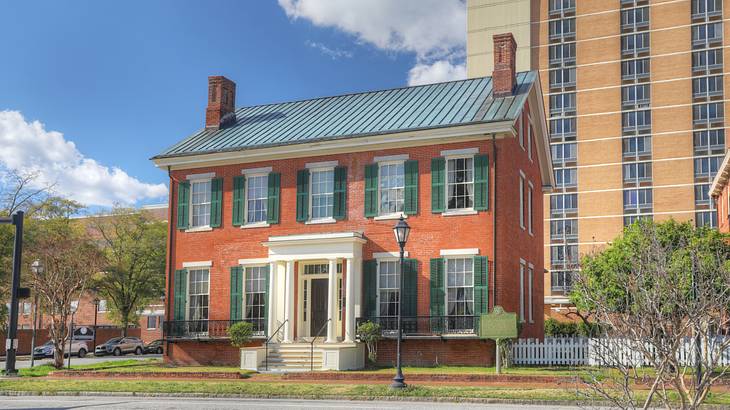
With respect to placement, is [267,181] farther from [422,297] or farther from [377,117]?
[422,297]

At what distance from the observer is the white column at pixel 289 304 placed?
27422 mm

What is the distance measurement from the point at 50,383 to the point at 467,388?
1154cm

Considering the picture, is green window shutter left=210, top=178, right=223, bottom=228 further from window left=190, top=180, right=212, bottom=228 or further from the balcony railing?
the balcony railing

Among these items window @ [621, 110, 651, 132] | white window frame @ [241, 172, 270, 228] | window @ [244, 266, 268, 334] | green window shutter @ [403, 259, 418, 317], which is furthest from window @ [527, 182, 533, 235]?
window @ [621, 110, 651, 132]

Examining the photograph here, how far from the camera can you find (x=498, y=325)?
78.1 feet

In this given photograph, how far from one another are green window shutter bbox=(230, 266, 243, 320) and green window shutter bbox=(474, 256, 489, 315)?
8.63 metres

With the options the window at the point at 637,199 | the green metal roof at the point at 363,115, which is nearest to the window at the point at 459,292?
the green metal roof at the point at 363,115

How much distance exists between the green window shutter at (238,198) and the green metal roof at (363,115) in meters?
1.19

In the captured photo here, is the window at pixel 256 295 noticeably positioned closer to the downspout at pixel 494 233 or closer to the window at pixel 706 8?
the downspout at pixel 494 233

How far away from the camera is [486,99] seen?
28.6 meters

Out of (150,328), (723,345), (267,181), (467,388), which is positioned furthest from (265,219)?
(150,328)

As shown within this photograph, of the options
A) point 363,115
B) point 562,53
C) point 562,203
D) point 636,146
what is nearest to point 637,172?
point 636,146

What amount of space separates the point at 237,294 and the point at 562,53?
5166 centimetres

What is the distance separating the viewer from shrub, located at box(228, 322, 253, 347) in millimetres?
27797
